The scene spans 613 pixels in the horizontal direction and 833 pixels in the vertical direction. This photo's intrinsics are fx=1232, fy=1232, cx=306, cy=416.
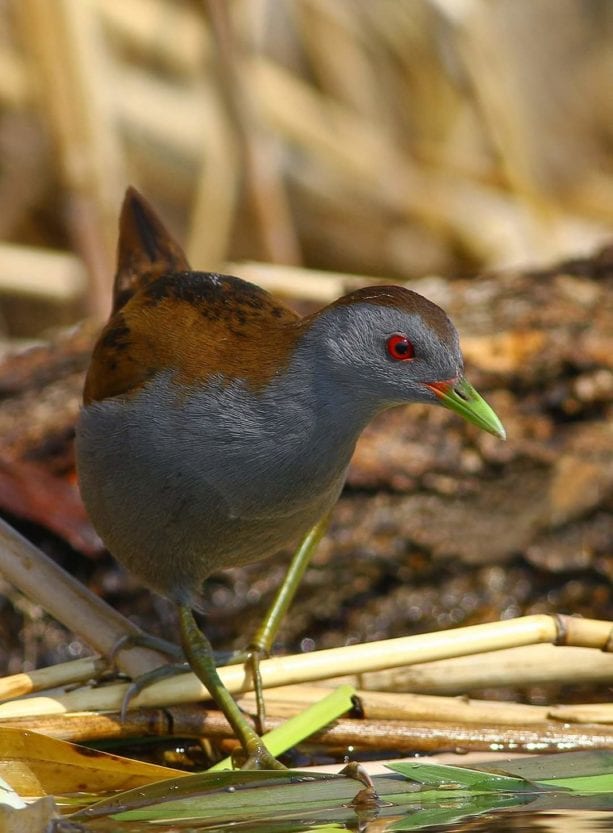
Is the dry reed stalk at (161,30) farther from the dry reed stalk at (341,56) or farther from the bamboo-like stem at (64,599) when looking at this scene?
the bamboo-like stem at (64,599)

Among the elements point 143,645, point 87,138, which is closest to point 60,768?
point 143,645

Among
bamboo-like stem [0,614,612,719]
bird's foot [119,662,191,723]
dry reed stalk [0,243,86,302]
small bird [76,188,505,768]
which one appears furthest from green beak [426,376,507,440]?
dry reed stalk [0,243,86,302]

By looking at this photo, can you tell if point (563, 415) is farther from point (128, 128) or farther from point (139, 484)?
point (128, 128)

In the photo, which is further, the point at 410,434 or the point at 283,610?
the point at 410,434

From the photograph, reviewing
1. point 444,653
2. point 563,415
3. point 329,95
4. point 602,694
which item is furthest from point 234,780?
point 329,95

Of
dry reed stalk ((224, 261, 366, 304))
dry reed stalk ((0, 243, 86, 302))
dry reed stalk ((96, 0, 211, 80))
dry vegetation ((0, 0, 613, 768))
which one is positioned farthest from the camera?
dry reed stalk ((96, 0, 211, 80))

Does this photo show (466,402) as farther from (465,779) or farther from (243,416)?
Result: (465,779)

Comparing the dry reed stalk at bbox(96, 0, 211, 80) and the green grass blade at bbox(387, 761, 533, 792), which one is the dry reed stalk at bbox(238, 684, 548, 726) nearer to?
the green grass blade at bbox(387, 761, 533, 792)
